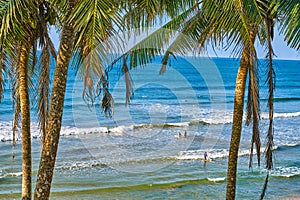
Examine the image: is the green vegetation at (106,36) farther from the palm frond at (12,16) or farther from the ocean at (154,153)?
the ocean at (154,153)

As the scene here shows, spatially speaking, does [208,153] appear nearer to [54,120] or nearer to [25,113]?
[25,113]

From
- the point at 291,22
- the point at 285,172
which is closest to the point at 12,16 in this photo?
the point at 291,22

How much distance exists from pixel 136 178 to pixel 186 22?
1125 centimetres

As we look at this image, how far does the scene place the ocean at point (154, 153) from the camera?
54.6ft

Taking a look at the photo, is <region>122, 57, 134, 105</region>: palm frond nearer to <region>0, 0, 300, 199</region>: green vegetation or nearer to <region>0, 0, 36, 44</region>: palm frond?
<region>0, 0, 300, 199</region>: green vegetation

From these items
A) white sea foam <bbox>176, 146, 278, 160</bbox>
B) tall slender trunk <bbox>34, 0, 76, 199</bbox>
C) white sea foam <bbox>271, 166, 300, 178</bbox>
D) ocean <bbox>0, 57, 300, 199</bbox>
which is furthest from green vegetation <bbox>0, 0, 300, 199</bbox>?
white sea foam <bbox>176, 146, 278, 160</bbox>

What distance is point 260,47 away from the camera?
761 centimetres

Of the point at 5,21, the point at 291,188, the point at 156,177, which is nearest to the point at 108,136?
the point at 156,177

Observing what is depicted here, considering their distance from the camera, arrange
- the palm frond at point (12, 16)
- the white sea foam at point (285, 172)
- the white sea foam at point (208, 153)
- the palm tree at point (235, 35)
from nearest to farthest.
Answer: the palm frond at point (12, 16) < the palm tree at point (235, 35) < the white sea foam at point (285, 172) < the white sea foam at point (208, 153)

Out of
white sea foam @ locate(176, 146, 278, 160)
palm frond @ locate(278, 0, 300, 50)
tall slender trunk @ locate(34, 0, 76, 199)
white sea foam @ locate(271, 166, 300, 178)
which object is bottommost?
white sea foam @ locate(271, 166, 300, 178)

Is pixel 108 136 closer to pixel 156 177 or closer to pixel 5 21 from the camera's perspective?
pixel 156 177

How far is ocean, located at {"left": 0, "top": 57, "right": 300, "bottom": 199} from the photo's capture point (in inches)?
655

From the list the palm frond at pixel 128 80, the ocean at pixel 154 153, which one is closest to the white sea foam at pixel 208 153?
the ocean at pixel 154 153

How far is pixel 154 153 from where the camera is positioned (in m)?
23.6
